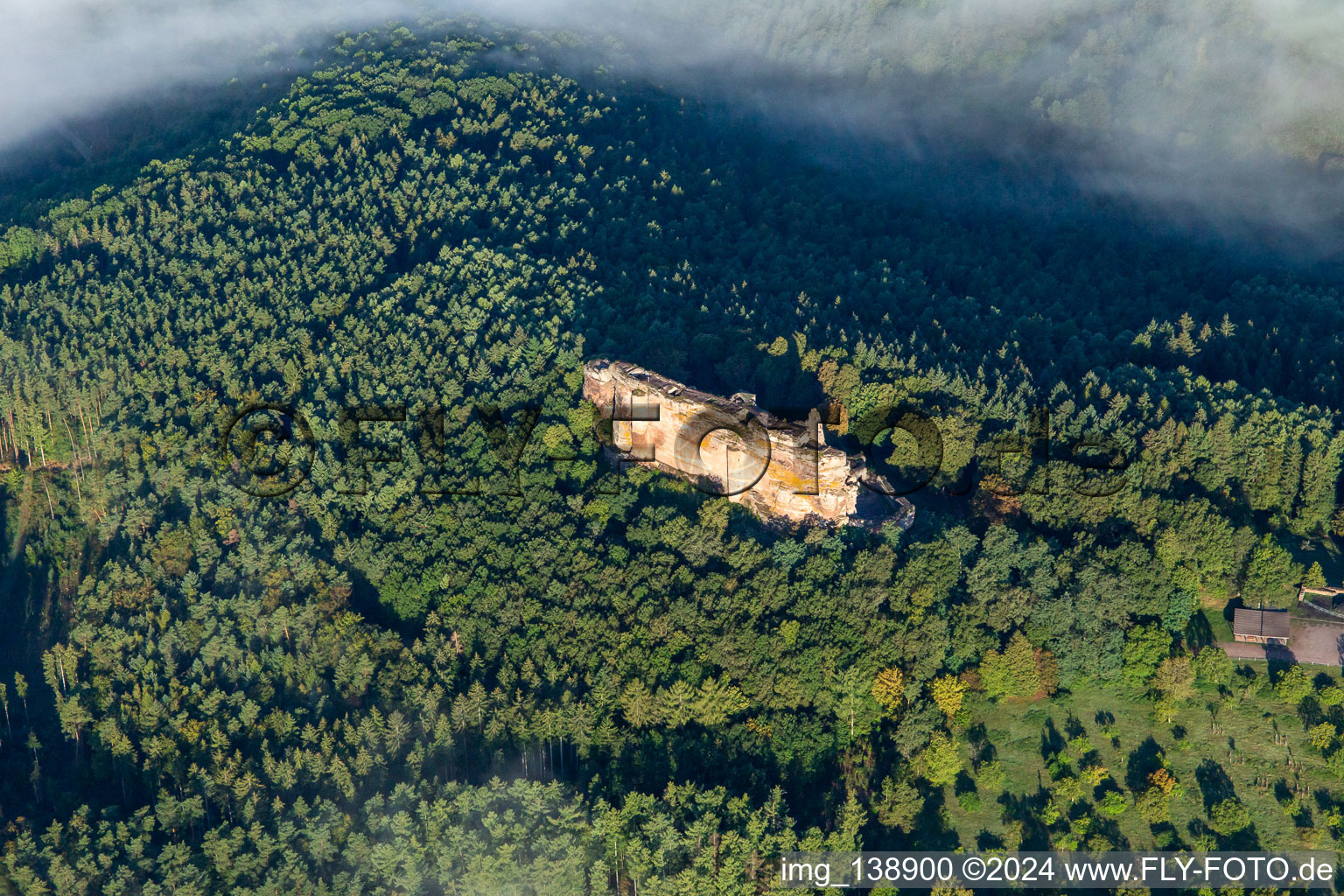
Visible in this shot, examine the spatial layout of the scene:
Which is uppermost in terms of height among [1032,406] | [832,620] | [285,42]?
[285,42]

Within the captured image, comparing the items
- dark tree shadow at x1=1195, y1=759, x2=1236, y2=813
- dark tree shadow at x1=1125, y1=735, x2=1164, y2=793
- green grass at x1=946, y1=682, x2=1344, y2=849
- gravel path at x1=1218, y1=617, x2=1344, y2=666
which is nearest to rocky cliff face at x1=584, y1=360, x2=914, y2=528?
green grass at x1=946, y1=682, x2=1344, y2=849

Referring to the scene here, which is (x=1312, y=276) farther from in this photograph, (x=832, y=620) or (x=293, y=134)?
(x=293, y=134)

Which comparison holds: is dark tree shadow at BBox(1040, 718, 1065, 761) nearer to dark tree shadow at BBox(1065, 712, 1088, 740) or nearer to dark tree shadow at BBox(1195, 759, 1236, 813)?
dark tree shadow at BBox(1065, 712, 1088, 740)

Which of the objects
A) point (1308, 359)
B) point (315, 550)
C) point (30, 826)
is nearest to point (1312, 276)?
point (1308, 359)

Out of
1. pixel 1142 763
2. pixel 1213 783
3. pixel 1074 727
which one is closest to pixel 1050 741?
pixel 1074 727

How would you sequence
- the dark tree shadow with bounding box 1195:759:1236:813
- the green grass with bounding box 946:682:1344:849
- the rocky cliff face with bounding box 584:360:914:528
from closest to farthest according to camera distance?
1. the green grass with bounding box 946:682:1344:849
2. the dark tree shadow with bounding box 1195:759:1236:813
3. the rocky cliff face with bounding box 584:360:914:528

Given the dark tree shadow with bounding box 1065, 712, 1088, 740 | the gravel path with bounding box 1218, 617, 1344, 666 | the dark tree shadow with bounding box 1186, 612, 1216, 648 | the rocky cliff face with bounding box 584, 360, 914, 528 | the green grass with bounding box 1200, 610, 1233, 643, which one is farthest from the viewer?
the green grass with bounding box 1200, 610, 1233, 643

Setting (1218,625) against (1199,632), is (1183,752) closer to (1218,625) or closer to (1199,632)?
(1199,632)
